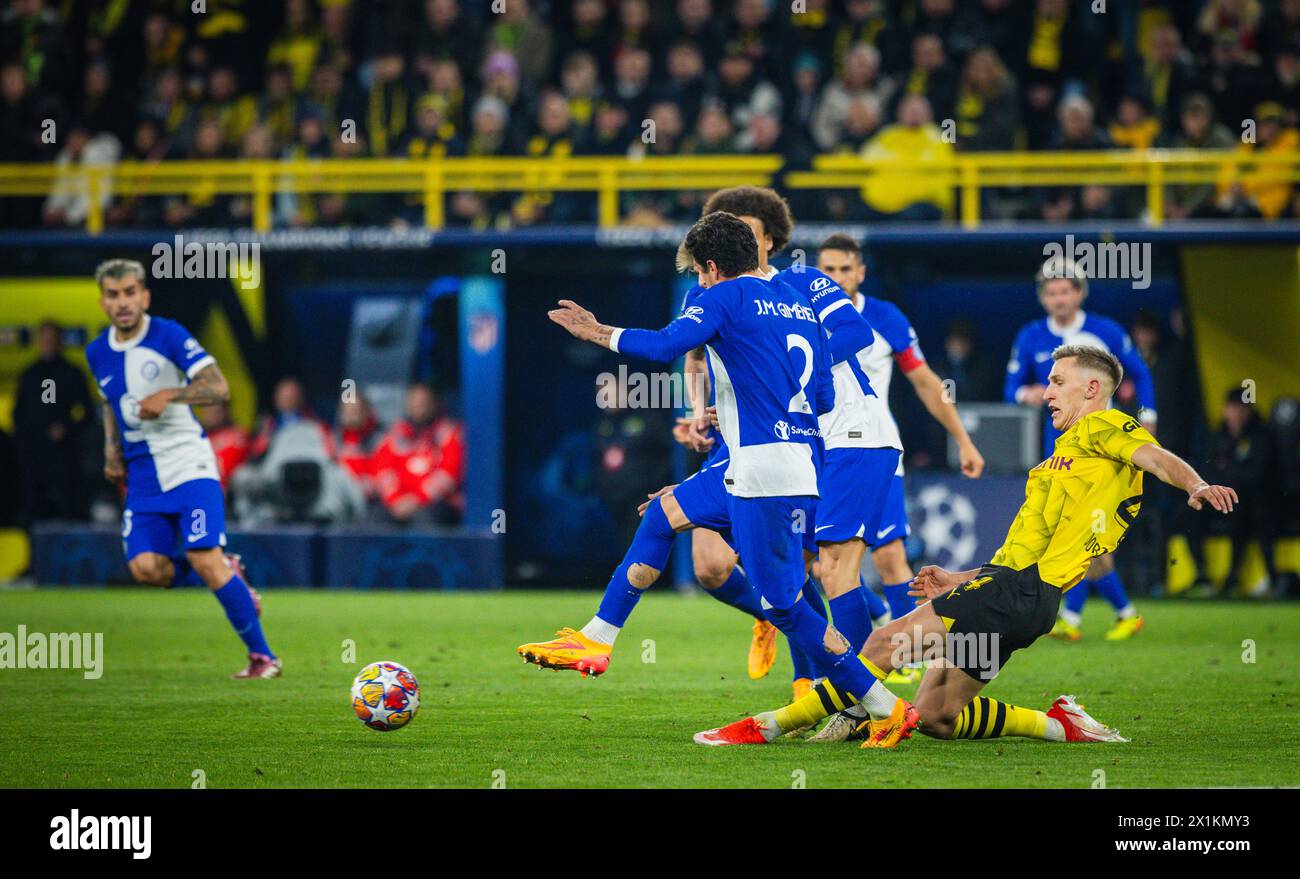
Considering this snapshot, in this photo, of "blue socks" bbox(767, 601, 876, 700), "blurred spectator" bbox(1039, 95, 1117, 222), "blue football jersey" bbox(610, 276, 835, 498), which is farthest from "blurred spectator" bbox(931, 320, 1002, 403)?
"blue socks" bbox(767, 601, 876, 700)

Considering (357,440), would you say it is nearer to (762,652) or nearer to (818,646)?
(762,652)

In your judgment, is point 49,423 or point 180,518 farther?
point 49,423

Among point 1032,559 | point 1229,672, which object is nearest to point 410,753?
point 1032,559

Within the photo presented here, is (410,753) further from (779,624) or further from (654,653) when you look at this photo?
(654,653)

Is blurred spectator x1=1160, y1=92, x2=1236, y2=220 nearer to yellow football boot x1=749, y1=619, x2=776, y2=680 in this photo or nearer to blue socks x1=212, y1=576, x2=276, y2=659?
yellow football boot x1=749, y1=619, x2=776, y2=680

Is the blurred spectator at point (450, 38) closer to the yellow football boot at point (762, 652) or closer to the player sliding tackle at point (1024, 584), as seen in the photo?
the yellow football boot at point (762, 652)

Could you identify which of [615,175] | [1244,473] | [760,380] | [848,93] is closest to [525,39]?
[615,175]

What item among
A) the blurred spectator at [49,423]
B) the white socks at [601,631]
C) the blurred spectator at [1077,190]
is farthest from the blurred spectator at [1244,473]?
the blurred spectator at [49,423]

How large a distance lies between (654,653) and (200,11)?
11.4 metres

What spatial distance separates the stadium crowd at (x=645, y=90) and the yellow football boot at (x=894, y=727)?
926 cm

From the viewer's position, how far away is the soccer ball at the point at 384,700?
7.15 m

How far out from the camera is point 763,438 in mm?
6531

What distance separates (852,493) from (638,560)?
5.29 ft

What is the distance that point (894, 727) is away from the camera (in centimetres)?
679
